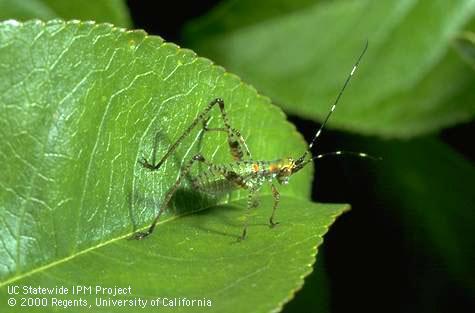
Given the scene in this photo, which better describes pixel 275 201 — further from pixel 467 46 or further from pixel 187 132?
pixel 467 46

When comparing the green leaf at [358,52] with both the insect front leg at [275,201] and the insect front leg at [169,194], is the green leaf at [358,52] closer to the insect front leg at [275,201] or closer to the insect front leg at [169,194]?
the insect front leg at [275,201]

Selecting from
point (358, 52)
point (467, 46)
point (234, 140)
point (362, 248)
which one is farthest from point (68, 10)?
point (467, 46)

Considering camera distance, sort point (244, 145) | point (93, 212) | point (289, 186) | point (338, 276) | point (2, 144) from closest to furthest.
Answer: point (2, 144)
point (93, 212)
point (244, 145)
point (289, 186)
point (338, 276)

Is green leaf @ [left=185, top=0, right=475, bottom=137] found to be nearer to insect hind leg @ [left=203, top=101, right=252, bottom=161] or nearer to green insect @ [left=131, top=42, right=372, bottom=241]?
green insect @ [left=131, top=42, right=372, bottom=241]

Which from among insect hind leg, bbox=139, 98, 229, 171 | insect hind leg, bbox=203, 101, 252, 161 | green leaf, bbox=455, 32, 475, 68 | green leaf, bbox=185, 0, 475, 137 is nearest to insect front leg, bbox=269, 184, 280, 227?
insect hind leg, bbox=203, 101, 252, 161

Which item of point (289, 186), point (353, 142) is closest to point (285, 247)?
point (289, 186)

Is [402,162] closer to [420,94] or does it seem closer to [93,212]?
[420,94]

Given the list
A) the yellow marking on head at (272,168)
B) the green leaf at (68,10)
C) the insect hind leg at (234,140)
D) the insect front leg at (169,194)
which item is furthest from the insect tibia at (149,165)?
the green leaf at (68,10)
